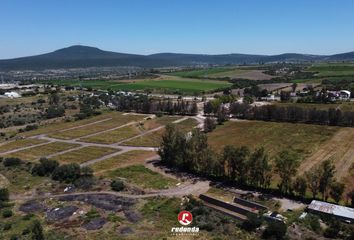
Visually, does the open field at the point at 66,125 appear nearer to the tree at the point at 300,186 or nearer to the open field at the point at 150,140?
the open field at the point at 150,140

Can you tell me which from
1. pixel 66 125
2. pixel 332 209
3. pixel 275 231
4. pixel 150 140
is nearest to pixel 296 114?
pixel 150 140

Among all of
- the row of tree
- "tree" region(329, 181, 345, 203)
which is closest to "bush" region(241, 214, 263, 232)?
the row of tree

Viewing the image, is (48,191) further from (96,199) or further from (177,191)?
(177,191)

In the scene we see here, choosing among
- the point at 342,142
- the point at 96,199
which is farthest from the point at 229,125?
the point at 96,199

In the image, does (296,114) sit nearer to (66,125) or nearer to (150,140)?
(150,140)

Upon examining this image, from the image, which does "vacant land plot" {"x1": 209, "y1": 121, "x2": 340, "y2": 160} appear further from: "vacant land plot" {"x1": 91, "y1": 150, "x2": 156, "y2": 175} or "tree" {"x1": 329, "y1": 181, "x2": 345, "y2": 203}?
"tree" {"x1": 329, "y1": 181, "x2": 345, "y2": 203}

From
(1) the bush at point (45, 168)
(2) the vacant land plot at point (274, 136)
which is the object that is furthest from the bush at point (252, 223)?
(1) the bush at point (45, 168)
